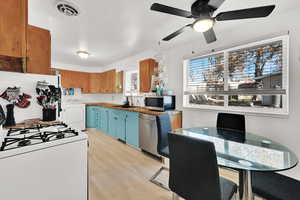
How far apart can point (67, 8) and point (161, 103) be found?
82.5 inches

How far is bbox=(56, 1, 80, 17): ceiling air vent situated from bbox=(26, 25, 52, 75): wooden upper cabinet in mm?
393

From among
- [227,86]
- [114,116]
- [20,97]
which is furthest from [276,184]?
[114,116]

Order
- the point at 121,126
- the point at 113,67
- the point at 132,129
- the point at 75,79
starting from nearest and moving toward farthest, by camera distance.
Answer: the point at 132,129 < the point at 121,126 < the point at 75,79 < the point at 113,67

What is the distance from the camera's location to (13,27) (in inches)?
45.9

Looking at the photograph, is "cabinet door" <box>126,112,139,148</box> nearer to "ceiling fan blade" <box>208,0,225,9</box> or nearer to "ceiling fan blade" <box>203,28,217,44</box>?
"ceiling fan blade" <box>203,28,217,44</box>

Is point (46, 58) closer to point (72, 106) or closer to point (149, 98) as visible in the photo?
point (149, 98)

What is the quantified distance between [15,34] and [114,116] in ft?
9.18

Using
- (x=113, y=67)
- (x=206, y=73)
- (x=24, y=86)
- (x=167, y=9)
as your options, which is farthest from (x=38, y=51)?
(x=113, y=67)

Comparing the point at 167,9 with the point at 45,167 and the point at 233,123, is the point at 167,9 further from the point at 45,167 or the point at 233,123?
the point at 233,123

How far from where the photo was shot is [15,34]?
1173 mm

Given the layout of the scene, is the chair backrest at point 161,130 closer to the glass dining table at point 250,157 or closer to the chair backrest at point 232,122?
the glass dining table at point 250,157

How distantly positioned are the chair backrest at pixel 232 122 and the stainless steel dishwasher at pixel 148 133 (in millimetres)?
1166

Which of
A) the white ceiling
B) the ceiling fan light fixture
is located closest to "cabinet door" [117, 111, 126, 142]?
the white ceiling

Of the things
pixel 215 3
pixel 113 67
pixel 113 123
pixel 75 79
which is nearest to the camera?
pixel 215 3
